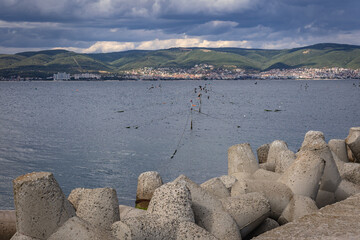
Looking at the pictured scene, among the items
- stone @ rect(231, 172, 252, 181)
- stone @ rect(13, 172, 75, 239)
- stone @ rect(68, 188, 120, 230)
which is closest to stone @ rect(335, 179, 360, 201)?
stone @ rect(231, 172, 252, 181)

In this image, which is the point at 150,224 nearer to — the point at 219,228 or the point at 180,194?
the point at 180,194

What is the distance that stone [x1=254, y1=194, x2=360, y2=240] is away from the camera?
711 cm

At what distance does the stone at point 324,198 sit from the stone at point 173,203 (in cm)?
584

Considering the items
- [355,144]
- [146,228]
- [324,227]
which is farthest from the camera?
[355,144]

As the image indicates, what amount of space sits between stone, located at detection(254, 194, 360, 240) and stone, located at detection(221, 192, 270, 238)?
1.50m

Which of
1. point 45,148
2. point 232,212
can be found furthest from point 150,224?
point 45,148

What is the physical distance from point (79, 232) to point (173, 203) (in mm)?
2005

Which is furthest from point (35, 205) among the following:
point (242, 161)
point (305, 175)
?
point (242, 161)

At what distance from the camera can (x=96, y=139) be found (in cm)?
3894

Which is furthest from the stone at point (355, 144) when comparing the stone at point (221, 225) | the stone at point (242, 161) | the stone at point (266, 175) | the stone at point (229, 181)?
the stone at point (221, 225)

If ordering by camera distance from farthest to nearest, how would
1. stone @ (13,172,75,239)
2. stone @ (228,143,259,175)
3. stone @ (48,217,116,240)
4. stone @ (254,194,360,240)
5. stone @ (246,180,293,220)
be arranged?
stone @ (228,143,259,175) < stone @ (246,180,293,220) < stone @ (13,172,75,239) < stone @ (254,194,360,240) < stone @ (48,217,116,240)

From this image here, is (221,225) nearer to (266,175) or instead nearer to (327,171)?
(266,175)

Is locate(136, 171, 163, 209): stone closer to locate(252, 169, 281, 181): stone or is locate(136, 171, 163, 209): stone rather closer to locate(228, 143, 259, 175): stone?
locate(228, 143, 259, 175): stone

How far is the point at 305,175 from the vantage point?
1140cm
